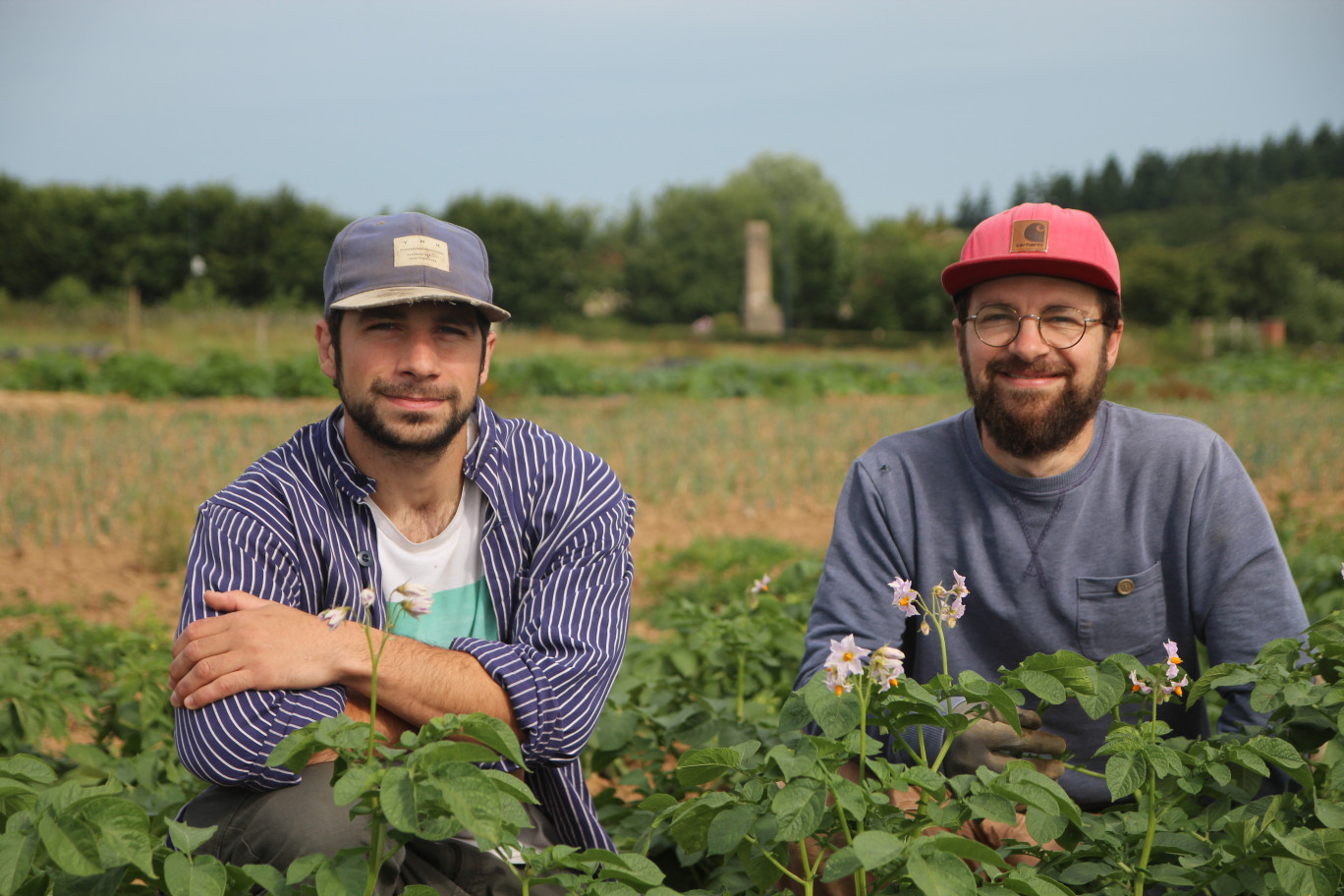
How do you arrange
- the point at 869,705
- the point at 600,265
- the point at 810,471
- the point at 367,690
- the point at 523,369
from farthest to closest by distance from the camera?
the point at 600,265, the point at 523,369, the point at 810,471, the point at 367,690, the point at 869,705

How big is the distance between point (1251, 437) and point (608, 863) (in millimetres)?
10926

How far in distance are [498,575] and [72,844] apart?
1.10m

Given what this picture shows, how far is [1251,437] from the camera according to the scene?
35.0ft

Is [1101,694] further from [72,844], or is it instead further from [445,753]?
[72,844]

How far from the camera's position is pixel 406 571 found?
7.50 feet

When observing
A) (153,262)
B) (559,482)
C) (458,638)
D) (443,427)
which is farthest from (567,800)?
(153,262)

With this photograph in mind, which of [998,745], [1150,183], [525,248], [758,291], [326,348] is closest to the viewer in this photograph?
[998,745]

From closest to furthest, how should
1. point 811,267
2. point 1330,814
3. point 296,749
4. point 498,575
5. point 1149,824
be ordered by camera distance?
point 296,749 → point 1330,814 → point 1149,824 → point 498,575 → point 811,267

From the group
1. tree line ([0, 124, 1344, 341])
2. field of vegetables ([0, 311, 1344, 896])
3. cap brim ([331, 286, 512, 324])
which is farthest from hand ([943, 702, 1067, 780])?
tree line ([0, 124, 1344, 341])

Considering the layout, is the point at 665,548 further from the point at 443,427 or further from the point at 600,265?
the point at 600,265

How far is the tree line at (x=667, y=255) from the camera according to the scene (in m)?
36.1

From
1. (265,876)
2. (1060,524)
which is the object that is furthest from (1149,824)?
(265,876)

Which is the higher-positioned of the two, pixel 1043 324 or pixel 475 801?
pixel 1043 324

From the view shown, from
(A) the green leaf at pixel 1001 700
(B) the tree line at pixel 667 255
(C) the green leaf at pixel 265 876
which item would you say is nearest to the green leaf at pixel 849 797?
(A) the green leaf at pixel 1001 700
